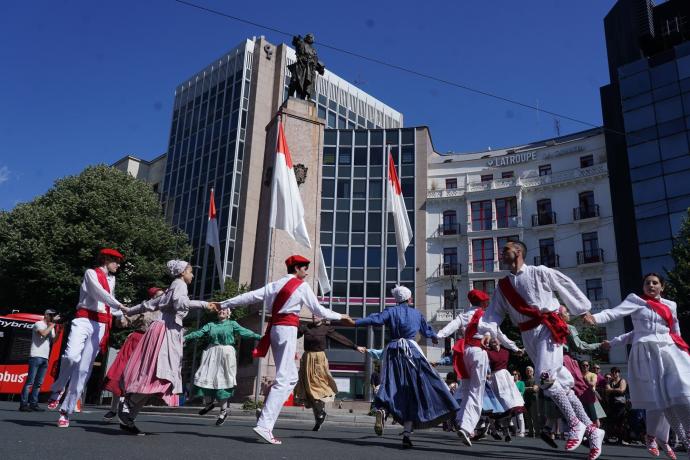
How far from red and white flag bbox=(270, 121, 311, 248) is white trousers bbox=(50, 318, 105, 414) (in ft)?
29.0

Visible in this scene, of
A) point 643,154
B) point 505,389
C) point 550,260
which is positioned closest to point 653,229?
point 643,154

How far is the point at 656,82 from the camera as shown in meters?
40.0

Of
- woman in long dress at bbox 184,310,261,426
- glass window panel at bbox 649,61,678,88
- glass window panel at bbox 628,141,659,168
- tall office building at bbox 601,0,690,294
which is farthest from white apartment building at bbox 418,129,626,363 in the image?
woman in long dress at bbox 184,310,261,426

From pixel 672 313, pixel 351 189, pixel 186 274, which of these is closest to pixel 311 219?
pixel 186 274

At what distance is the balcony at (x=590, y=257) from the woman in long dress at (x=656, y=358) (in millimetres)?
37643

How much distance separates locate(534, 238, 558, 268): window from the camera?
4356cm

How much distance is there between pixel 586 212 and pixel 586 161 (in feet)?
13.8

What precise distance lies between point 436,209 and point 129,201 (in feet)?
86.1

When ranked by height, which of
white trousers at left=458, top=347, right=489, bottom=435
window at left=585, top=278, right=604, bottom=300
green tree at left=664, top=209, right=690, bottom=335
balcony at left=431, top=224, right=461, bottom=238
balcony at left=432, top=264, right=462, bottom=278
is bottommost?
white trousers at left=458, top=347, right=489, bottom=435

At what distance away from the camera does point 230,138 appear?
53.2m

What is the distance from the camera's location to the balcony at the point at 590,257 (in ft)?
136

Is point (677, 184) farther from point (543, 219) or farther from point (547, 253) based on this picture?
point (547, 253)

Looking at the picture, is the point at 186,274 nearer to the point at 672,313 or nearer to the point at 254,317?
the point at 672,313

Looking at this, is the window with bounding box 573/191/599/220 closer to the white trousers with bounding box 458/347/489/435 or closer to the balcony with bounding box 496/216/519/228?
the balcony with bounding box 496/216/519/228
